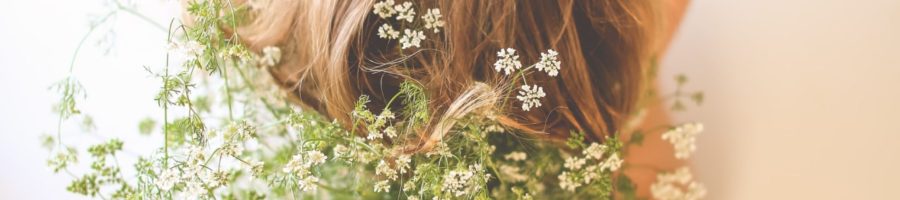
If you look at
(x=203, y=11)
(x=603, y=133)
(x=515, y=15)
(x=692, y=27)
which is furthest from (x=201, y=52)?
(x=692, y=27)

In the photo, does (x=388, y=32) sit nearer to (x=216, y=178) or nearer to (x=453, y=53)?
(x=453, y=53)

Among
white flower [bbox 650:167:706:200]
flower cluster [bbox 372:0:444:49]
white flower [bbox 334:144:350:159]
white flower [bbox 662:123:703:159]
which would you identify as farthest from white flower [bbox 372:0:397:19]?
white flower [bbox 650:167:706:200]

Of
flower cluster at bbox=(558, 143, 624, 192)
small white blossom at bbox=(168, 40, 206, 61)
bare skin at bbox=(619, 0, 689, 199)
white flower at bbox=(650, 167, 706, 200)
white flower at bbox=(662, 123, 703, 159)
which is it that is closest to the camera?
small white blossom at bbox=(168, 40, 206, 61)

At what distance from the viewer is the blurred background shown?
958mm

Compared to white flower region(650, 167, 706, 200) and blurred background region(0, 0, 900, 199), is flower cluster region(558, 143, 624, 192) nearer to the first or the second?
white flower region(650, 167, 706, 200)

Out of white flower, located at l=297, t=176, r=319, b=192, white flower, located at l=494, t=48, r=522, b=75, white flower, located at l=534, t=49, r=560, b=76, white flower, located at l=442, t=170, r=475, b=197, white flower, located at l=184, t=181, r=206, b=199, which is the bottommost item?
white flower, located at l=442, t=170, r=475, b=197

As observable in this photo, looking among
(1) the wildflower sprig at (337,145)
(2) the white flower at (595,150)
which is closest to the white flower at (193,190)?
(1) the wildflower sprig at (337,145)

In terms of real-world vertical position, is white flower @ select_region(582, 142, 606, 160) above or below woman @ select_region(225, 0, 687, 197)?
below

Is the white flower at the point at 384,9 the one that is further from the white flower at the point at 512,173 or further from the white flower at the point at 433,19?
the white flower at the point at 512,173

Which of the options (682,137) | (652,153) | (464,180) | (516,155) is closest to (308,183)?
(464,180)

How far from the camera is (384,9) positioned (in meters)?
0.66

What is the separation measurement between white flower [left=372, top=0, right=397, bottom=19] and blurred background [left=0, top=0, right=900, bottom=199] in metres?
0.36

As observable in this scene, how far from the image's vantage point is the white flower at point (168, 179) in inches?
23.9

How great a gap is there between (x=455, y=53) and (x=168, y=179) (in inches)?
10.1
